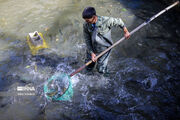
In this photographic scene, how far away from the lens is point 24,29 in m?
5.76

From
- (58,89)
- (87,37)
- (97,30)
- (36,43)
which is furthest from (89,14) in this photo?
(36,43)

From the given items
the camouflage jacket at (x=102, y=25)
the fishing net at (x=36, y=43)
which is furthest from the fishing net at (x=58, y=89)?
the fishing net at (x=36, y=43)

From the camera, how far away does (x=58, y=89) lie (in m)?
3.48

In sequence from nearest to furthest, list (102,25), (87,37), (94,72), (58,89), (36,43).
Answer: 1. (102,25)
2. (87,37)
3. (58,89)
4. (94,72)
5. (36,43)

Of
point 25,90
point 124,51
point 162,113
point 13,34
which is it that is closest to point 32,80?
point 25,90

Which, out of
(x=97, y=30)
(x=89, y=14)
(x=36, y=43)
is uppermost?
(x=89, y=14)

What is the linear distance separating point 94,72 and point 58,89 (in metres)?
1.17

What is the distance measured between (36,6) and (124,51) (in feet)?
15.6

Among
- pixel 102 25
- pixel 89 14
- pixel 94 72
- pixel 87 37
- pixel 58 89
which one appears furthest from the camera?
pixel 94 72

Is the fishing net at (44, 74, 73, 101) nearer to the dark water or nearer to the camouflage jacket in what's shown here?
the dark water

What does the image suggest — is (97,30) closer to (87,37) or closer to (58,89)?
(87,37)

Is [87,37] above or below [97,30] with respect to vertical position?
below

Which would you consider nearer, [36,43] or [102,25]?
Result: [102,25]

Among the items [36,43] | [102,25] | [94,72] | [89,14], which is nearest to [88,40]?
[102,25]
